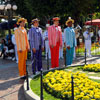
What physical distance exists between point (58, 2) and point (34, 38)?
7628 millimetres

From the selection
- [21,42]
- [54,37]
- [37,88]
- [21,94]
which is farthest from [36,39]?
[21,94]

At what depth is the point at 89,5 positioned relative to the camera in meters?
15.3

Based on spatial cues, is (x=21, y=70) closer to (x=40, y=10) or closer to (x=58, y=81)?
(x=58, y=81)

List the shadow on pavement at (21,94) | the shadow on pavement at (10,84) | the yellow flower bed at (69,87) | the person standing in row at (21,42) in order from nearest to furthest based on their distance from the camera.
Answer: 1. the yellow flower bed at (69,87)
2. the shadow on pavement at (21,94)
3. the shadow on pavement at (10,84)
4. the person standing in row at (21,42)

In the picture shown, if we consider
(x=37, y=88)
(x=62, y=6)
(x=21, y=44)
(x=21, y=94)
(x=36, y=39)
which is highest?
(x=62, y=6)

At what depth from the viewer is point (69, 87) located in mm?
5266

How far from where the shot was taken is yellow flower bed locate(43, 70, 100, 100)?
4666 millimetres

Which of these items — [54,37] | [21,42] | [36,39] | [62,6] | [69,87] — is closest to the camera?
[69,87]

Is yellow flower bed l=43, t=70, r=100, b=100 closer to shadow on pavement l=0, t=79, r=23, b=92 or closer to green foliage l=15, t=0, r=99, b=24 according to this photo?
shadow on pavement l=0, t=79, r=23, b=92

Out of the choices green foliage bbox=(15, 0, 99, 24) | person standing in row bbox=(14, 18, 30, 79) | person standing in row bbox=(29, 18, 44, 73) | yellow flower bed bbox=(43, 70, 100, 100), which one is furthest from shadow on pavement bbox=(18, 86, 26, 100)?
green foliage bbox=(15, 0, 99, 24)

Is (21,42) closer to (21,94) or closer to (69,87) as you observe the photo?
(21,94)

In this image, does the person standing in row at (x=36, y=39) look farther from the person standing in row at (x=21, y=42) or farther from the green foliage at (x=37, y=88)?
the green foliage at (x=37, y=88)

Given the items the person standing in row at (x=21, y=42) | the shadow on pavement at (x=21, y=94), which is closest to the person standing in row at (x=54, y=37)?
the person standing in row at (x=21, y=42)

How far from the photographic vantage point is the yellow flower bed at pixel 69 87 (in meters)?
4.67
